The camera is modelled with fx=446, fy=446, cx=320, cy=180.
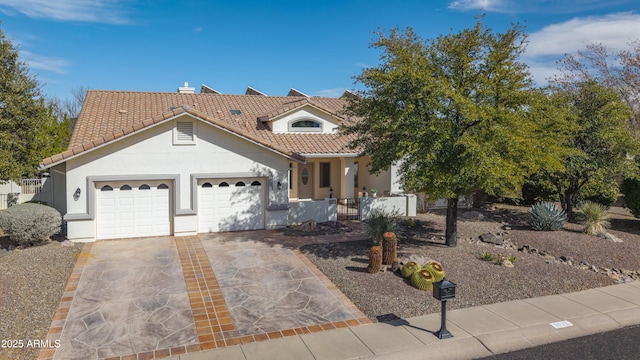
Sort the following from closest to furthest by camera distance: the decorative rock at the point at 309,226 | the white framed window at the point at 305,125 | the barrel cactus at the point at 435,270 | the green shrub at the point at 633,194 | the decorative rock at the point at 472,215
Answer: the barrel cactus at the point at 435,270 → the decorative rock at the point at 309,226 → the green shrub at the point at 633,194 → the decorative rock at the point at 472,215 → the white framed window at the point at 305,125

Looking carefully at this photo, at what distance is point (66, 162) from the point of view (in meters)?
14.6

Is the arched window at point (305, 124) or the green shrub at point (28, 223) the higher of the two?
the arched window at point (305, 124)

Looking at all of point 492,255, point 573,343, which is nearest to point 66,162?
point 492,255

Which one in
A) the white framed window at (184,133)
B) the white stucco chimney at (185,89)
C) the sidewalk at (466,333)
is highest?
the white stucco chimney at (185,89)

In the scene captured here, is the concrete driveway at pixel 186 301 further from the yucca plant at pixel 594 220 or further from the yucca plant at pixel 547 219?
the yucca plant at pixel 594 220

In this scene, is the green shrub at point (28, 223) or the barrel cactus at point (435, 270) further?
the green shrub at point (28, 223)

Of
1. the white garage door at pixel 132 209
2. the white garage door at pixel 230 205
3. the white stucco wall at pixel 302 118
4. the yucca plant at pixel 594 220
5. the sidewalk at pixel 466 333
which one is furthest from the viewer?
the white stucco wall at pixel 302 118

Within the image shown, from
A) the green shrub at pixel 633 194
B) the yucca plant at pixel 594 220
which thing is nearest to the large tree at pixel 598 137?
the yucca plant at pixel 594 220

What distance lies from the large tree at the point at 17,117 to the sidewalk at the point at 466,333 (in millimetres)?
14880

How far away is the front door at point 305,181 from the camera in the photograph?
2316cm

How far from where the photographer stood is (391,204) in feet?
64.8

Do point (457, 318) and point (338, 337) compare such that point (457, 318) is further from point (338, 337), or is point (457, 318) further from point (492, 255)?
point (492, 255)

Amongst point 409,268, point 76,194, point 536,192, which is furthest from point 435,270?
point 536,192

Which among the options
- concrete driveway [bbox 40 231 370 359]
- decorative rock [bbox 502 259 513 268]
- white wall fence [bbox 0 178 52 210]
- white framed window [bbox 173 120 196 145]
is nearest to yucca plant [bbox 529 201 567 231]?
decorative rock [bbox 502 259 513 268]
